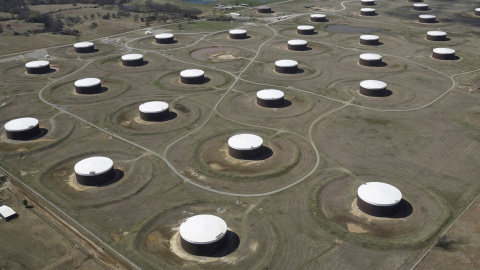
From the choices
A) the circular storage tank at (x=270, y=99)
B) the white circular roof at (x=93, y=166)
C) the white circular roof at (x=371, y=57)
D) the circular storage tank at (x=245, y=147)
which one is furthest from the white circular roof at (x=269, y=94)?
the white circular roof at (x=93, y=166)

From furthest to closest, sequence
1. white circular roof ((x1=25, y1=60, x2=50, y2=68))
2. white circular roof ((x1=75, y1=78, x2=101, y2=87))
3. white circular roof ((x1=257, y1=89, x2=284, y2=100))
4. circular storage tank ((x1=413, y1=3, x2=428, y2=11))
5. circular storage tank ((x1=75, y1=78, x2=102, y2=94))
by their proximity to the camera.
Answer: circular storage tank ((x1=413, y1=3, x2=428, y2=11))
white circular roof ((x1=25, y1=60, x2=50, y2=68))
white circular roof ((x1=75, y1=78, x2=101, y2=87))
circular storage tank ((x1=75, y1=78, x2=102, y2=94))
white circular roof ((x1=257, y1=89, x2=284, y2=100))

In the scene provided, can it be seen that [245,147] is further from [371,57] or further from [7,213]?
[371,57]

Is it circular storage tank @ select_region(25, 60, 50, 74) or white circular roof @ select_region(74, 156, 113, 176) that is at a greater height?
circular storage tank @ select_region(25, 60, 50, 74)

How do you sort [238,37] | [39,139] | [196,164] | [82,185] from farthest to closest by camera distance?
[238,37]
[39,139]
[196,164]
[82,185]

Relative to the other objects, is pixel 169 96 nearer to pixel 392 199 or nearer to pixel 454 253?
pixel 392 199

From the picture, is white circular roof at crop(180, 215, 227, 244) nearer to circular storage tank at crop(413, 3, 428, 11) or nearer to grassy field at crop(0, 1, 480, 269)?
grassy field at crop(0, 1, 480, 269)

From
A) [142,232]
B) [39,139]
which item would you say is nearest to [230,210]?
[142,232]

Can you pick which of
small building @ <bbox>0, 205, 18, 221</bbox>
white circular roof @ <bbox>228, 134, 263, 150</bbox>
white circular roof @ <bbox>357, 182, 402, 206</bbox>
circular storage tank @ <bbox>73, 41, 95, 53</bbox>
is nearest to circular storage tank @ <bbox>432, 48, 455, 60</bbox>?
white circular roof @ <bbox>228, 134, 263, 150</bbox>

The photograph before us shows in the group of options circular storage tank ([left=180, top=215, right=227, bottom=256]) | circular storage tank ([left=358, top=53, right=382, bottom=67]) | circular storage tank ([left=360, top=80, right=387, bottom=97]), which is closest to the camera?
circular storage tank ([left=180, top=215, right=227, bottom=256])
